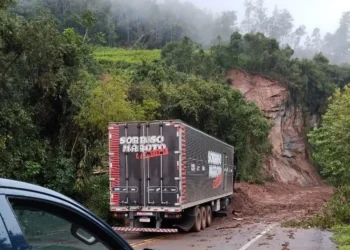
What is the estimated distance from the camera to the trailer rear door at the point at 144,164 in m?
15.0

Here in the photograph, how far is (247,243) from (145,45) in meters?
72.5

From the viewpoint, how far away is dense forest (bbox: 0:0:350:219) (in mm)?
18969

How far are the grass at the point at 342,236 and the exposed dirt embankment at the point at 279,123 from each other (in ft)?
113

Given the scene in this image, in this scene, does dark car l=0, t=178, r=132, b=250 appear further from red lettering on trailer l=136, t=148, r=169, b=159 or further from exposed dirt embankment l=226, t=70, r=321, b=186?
exposed dirt embankment l=226, t=70, r=321, b=186

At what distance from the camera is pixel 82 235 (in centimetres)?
279

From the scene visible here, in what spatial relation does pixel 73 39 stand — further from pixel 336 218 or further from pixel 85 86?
pixel 336 218

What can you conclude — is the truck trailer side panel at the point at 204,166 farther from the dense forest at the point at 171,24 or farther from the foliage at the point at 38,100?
the dense forest at the point at 171,24

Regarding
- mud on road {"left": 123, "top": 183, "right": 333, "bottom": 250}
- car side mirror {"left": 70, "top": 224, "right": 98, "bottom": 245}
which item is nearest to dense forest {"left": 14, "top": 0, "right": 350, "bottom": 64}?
mud on road {"left": 123, "top": 183, "right": 333, "bottom": 250}

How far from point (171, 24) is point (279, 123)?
1736 inches

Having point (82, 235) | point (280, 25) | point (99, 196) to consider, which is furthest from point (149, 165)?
point (280, 25)

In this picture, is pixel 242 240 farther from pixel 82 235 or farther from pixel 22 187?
pixel 22 187

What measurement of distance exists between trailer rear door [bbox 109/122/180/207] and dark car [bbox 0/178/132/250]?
12.0m

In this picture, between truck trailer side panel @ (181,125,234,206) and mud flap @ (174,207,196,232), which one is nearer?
truck trailer side panel @ (181,125,234,206)

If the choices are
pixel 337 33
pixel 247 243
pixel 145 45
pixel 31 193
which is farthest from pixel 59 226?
pixel 337 33
